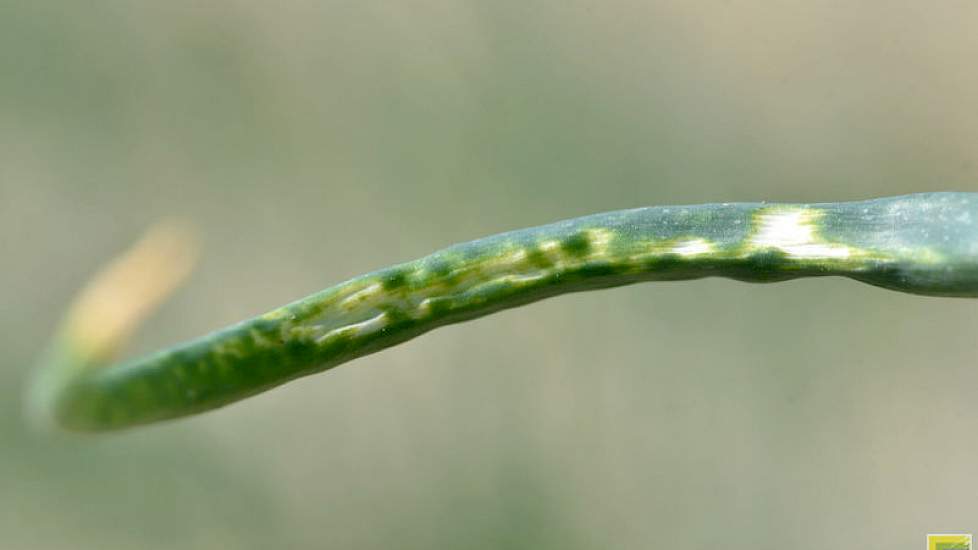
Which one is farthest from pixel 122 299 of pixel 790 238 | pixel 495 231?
pixel 495 231

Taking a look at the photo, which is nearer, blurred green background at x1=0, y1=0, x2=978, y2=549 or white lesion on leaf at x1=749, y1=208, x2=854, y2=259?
white lesion on leaf at x1=749, y1=208, x2=854, y2=259

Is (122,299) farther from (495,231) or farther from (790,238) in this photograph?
(495,231)

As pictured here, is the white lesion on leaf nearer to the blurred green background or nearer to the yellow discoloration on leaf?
the yellow discoloration on leaf

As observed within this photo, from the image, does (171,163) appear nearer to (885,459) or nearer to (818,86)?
(818,86)

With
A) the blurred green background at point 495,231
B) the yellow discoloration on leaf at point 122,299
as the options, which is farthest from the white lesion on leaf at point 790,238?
the blurred green background at point 495,231

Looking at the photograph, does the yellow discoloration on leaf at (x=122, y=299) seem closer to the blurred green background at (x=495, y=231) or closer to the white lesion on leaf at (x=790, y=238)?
the white lesion on leaf at (x=790, y=238)

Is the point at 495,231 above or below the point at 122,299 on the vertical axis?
above

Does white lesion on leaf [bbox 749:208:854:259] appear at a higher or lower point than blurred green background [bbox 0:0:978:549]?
lower

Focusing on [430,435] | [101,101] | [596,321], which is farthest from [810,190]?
[101,101]

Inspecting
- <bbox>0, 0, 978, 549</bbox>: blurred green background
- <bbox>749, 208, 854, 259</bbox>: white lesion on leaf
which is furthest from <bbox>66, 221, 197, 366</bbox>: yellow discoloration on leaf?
<bbox>0, 0, 978, 549</bbox>: blurred green background
